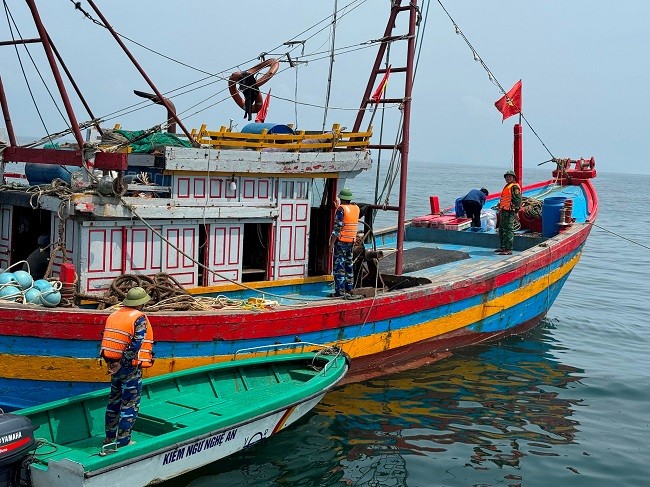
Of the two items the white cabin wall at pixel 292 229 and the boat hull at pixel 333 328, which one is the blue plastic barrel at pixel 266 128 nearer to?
the white cabin wall at pixel 292 229

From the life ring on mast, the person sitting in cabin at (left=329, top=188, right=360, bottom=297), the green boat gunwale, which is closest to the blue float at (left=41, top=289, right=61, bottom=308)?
the green boat gunwale

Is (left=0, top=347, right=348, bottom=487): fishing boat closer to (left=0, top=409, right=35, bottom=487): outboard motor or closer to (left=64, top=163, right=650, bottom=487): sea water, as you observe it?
(left=0, top=409, right=35, bottom=487): outboard motor

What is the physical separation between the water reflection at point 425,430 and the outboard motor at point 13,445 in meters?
1.80

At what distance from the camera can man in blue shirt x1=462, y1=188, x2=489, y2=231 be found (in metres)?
18.1

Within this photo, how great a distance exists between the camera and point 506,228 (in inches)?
622

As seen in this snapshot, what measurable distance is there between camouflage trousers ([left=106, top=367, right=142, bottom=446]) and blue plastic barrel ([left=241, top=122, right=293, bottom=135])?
548cm

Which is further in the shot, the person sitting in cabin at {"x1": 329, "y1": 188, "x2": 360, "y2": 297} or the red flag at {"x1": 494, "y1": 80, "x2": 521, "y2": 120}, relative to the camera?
the red flag at {"x1": 494, "y1": 80, "x2": 521, "y2": 120}

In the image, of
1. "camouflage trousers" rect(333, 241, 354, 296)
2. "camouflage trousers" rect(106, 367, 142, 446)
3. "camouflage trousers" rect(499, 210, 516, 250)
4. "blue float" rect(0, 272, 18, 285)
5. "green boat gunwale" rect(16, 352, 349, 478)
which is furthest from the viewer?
"camouflage trousers" rect(499, 210, 516, 250)

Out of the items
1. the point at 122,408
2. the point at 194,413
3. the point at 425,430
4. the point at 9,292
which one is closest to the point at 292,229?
the point at 425,430

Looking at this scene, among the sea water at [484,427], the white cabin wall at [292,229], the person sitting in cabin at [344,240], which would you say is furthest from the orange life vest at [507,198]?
the white cabin wall at [292,229]

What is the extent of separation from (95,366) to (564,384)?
7978mm

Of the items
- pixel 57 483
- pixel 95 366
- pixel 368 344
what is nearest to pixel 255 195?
pixel 368 344

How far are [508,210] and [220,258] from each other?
6.54 meters

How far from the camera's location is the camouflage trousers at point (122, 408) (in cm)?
775
